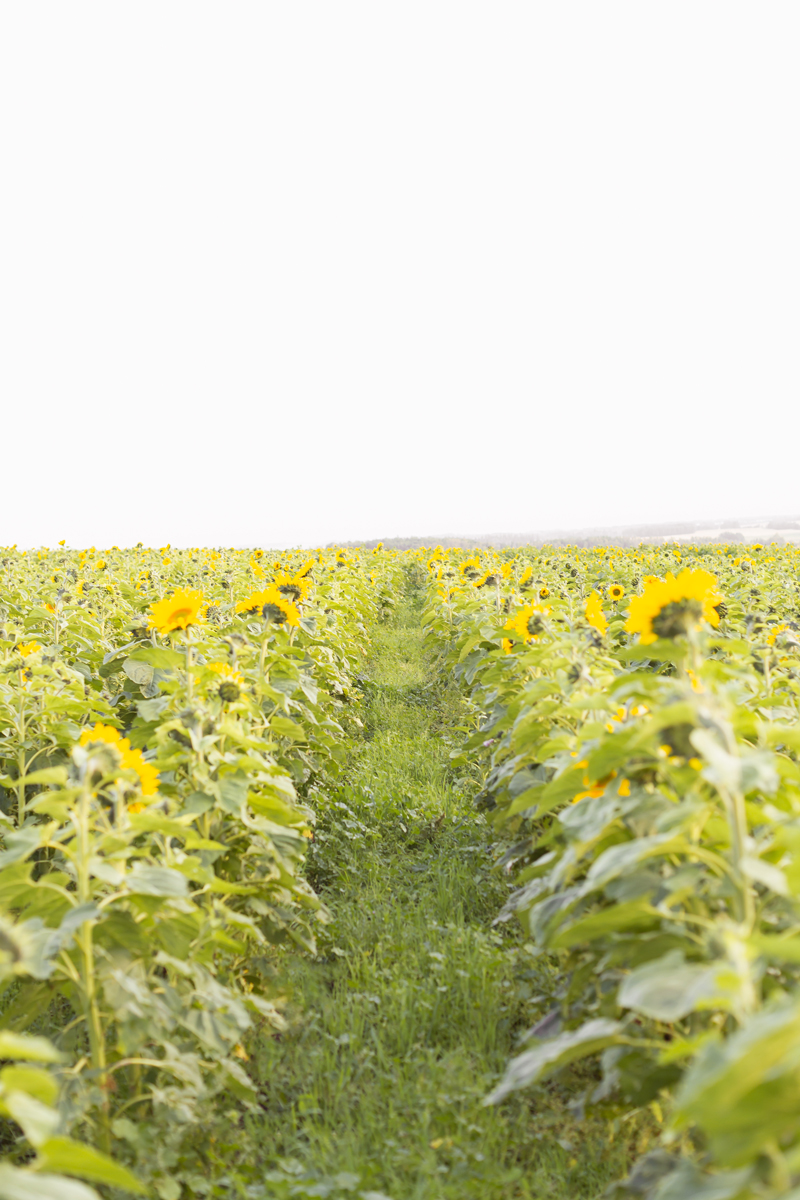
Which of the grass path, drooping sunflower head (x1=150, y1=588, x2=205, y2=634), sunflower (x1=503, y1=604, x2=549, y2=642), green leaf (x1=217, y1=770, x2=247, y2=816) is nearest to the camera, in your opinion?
the grass path

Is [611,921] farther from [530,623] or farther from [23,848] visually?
[530,623]

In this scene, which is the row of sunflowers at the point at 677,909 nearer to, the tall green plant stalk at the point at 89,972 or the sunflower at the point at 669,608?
the sunflower at the point at 669,608

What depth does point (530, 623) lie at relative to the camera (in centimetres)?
420

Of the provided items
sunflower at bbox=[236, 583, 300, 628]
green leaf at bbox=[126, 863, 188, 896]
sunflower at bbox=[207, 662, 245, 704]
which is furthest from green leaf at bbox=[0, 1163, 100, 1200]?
sunflower at bbox=[236, 583, 300, 628]

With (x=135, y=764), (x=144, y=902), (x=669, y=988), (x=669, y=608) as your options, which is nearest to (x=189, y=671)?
(x=135, y=764)

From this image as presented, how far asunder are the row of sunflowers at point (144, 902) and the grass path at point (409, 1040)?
235mm

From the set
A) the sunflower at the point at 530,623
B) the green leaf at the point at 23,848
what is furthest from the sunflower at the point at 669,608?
the green leaf at the point at 23,848

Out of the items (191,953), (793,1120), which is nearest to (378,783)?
(191,953)

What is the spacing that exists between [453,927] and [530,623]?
1.50 m

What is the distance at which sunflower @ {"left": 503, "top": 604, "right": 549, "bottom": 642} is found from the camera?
4.12 metres

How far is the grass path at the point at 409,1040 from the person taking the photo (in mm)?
2457

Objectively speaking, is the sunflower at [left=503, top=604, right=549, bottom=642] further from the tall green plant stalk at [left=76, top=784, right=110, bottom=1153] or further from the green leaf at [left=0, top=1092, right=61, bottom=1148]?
the green leaf at [left=0, top=1092, right=61, bottom=1148]

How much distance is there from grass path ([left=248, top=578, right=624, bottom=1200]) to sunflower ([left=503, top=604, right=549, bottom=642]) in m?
1.31

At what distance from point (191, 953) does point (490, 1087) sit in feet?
3.82
